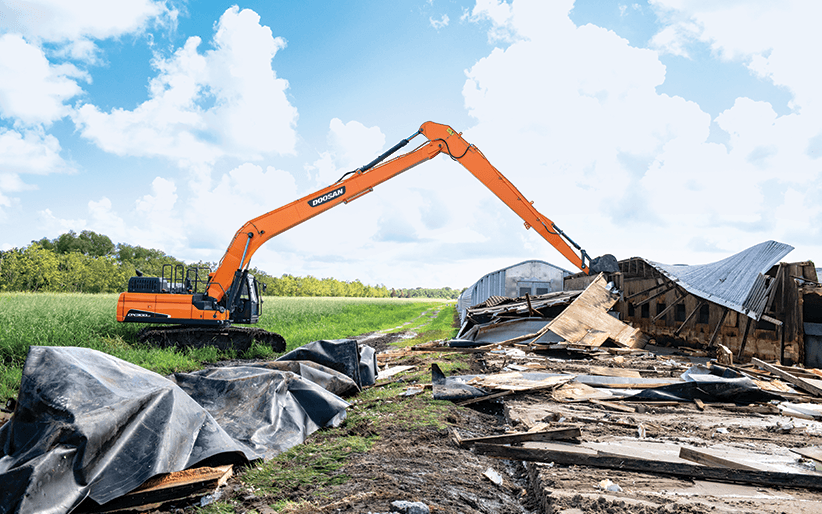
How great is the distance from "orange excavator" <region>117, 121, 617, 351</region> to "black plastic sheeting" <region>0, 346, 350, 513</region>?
26.1 feet

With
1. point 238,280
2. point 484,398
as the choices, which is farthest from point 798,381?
point 238,280

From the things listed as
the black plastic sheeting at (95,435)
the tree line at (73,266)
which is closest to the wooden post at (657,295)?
the black plastic sheeting at (95,435)

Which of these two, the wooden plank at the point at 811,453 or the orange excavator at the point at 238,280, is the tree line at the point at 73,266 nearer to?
the orange excavator at the point at 238,280

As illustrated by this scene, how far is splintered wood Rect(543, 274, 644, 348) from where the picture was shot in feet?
37.0

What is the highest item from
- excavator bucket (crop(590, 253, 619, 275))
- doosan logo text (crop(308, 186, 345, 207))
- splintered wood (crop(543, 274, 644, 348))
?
doosan logo text (crop(308, 186, 345, 207))

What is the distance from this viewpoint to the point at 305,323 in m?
20.9

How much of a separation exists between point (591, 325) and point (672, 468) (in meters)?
8.91

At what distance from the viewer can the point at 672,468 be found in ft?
11.3

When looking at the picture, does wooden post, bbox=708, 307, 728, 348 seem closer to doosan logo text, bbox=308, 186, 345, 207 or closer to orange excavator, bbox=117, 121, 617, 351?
orange excavator, bbox=117, 121, 617, 351

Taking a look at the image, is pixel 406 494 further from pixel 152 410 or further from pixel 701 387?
pixel 701 387

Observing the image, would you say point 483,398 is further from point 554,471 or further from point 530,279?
point 530,279

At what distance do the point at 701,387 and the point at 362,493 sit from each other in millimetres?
5146

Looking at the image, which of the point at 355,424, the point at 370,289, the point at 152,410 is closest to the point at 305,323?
the point at 355,424

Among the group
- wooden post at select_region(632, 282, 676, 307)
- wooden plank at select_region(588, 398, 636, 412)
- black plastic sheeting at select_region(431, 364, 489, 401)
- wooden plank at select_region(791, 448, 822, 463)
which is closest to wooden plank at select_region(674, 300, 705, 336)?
wooden post at select_region(632, 282, 676, 307)
